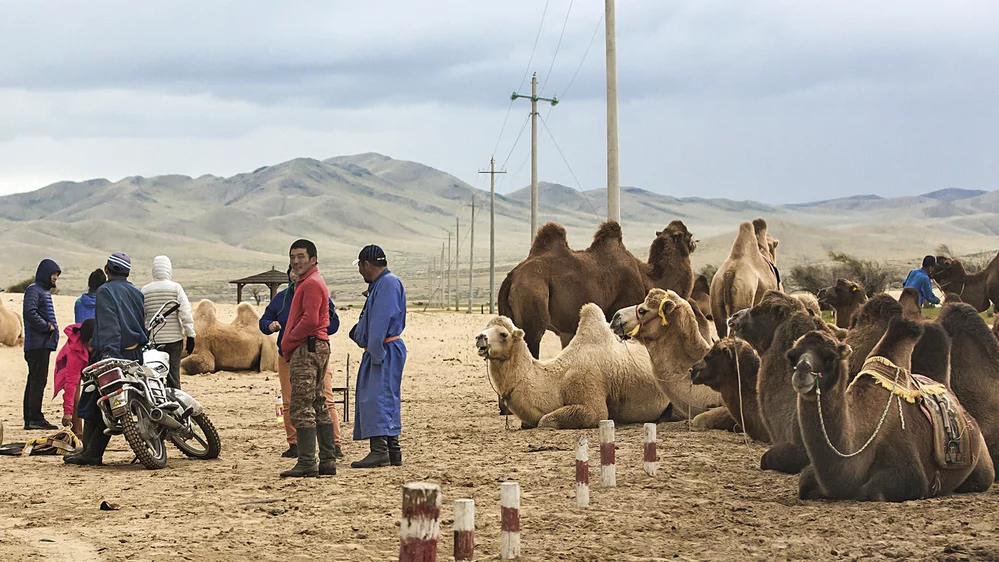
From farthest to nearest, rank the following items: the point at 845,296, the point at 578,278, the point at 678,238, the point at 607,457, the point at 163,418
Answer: the point at 678,238 → the point at 578,278 → the point at 845,296 → the point at 163,418 → the point at 607,457

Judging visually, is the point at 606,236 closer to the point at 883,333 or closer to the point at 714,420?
the point at 714,420

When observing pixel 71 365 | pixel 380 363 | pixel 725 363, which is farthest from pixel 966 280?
pixel 71 365

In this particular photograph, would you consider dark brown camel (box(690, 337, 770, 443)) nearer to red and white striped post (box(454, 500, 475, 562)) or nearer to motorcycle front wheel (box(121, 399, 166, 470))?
motorcycle front wheel (box(121, 399, 166, 470))

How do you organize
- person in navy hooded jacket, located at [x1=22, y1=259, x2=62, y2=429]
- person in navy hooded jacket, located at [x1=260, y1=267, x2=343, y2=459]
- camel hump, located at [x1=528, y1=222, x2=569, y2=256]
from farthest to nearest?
Answer: 1. camel hump, located at [x1=528, y1=222, x2=569, y2=256]
2. person in navy hooded jacket, located at [x1=22, y1=259, x2=62, y2=429]
3. person in navy hooded jacket, located at [x1=260, y1=267, x2=343, y2=459]

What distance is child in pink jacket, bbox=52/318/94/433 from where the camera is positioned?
11930 millimetres

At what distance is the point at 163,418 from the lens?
33.2 ft

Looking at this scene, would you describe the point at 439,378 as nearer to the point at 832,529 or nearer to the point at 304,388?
the point at 304,388

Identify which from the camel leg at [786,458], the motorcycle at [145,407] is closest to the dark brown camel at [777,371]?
the camel leg at [786,458]

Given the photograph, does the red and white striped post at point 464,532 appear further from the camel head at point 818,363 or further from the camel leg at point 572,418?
the camel leg at point 572,418

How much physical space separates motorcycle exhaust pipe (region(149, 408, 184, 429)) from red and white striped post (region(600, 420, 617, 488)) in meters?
3.94

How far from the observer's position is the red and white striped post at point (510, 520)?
5.97 m

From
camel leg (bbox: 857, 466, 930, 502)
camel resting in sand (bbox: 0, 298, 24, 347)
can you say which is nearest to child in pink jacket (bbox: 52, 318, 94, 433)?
camel leg (bbox: 857, 466, 930, 502)

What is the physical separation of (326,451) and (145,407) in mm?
1748

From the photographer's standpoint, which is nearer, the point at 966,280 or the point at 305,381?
the point at 305,381
